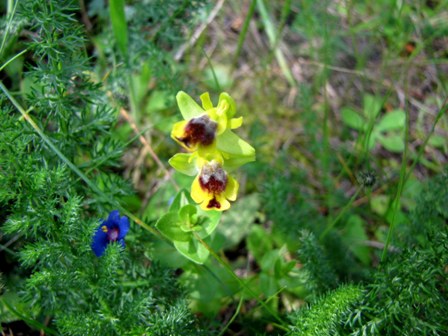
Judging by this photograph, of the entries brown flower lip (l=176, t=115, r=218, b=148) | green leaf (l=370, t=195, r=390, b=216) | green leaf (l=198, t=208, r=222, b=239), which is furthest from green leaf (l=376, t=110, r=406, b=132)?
brown flower lip (l=176, t=115, r=218, b=148)

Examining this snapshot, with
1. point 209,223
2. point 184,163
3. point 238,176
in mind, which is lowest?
point 238,176

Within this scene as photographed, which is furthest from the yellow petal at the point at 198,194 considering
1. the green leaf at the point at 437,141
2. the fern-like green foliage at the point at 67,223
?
the green leaf at the point at 437,141

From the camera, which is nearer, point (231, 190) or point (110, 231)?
point (231, 190)

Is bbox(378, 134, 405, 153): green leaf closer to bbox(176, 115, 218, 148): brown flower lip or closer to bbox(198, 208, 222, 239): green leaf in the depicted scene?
bbox(198, 208, 222, 239): green leaf

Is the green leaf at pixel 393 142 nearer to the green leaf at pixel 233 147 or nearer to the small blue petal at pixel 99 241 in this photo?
the green leaf at pixel 233 147

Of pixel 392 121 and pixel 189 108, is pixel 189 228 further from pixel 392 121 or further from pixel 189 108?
pixel 392 121

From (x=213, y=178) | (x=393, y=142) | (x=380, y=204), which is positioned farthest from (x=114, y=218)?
(x=393, y=142)
